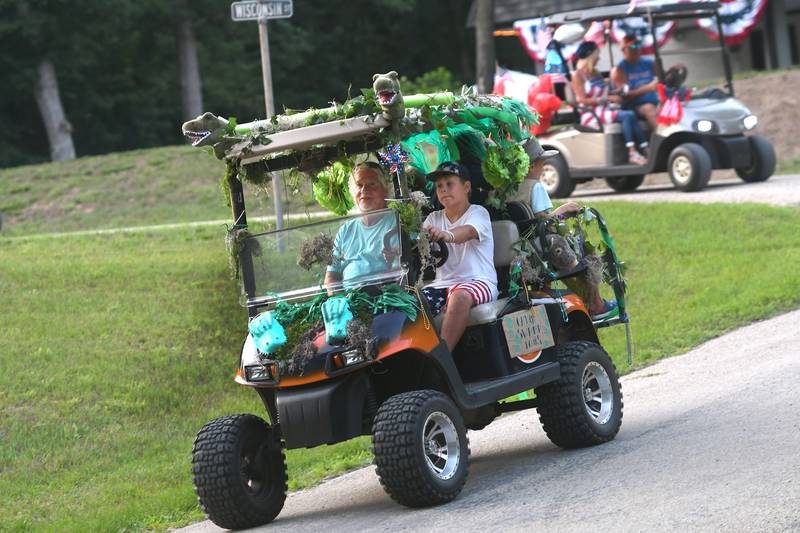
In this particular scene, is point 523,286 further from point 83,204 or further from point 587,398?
point 83,204

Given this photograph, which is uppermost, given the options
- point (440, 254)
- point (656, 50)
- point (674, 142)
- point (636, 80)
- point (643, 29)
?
point (643, 29)

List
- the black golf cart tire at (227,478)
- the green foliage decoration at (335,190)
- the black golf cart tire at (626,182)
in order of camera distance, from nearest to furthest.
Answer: the black golf cart tire at (227,478), the green foliage decoration at (335,190), the black golf cart tire at (626,182)

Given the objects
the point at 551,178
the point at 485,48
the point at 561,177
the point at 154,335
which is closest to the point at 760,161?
the point at 561,177

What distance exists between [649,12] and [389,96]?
533 inches

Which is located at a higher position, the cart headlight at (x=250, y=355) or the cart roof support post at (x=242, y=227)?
the cart roof support post at (x=242, y=227)

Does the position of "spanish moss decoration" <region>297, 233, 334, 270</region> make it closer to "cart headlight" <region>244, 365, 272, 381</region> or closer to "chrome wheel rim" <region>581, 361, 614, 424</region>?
"cart headlight" <region>244, 365, 272, 381</region>

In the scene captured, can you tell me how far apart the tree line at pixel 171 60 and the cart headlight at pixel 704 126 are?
17435 millimetres

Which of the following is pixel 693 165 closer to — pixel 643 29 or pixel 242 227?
pixel 643 29

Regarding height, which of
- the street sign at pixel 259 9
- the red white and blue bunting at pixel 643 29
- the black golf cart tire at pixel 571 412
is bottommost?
the black golf cart tire at pixel 571 412

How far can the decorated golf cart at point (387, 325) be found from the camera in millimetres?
7211

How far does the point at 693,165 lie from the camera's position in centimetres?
1930

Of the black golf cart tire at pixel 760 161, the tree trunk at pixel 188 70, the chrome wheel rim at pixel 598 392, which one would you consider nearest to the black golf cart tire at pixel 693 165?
the black golf cart tire at pixel 760 161

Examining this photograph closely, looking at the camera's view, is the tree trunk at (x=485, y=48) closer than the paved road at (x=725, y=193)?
No

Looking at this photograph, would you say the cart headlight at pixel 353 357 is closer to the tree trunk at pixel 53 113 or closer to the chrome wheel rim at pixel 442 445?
the chrome wheel rim at pixel 442 445
